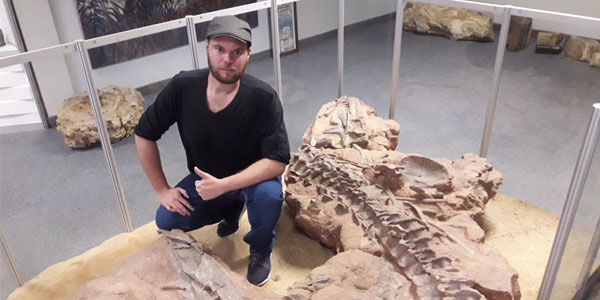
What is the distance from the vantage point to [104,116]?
4375 millimetres

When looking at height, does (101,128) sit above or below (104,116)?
above

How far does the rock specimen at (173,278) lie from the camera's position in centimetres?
227

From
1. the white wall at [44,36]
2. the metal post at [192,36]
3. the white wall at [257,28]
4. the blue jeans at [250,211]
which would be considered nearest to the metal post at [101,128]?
the white wall at [257,28]

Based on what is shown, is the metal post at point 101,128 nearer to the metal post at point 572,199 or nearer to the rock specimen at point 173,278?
the rock specimen at point 173,278

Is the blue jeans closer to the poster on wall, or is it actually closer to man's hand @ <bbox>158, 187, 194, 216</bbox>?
man's hand @ <bbox>158, 187, 194, 216</bbox>

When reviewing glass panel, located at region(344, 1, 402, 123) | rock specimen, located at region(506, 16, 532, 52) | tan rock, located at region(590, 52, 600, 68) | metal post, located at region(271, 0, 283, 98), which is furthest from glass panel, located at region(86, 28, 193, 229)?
tan rock, located at region(590, 52, 600, 68)

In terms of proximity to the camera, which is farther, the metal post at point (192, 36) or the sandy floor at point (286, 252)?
the metal post at point (192, 36)

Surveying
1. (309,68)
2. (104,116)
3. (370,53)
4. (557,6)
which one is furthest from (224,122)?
(557,6)

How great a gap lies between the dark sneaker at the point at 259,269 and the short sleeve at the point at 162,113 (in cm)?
94

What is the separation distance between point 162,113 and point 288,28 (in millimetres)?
2024

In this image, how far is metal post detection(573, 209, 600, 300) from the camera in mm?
2392

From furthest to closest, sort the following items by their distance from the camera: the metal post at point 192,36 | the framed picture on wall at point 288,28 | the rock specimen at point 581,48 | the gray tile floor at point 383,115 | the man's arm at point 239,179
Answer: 1. the framed picture on wall at point 288,28
2. the rock specimen at point 581,48
3. the gray tile floor at point 383,115
4. the metal post at point 192,36
5. the man's arm at point 239,179

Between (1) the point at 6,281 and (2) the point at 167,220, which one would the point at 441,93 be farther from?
(1) the point at 6,281

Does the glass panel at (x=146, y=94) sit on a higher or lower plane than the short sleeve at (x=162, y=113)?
lower
